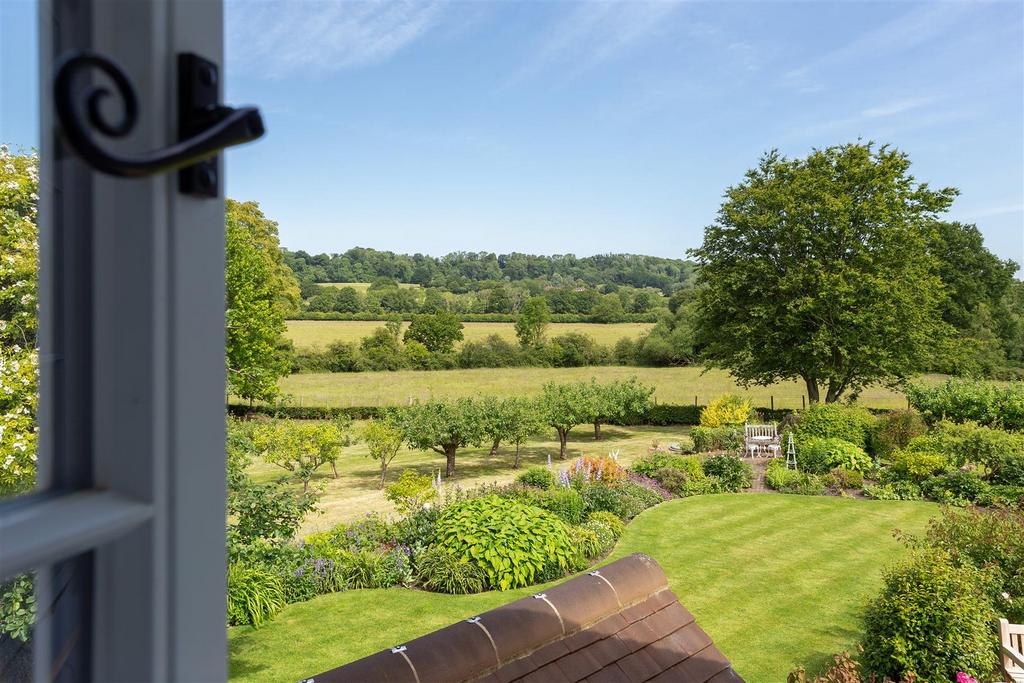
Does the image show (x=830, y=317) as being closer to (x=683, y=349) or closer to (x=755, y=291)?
(x=755, y=291)

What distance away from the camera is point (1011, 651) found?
4.68m

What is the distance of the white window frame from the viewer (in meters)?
0.46

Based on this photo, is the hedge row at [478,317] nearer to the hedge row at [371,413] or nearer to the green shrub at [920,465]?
the hedge row at [371,413]

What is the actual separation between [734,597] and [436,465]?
10631 mm

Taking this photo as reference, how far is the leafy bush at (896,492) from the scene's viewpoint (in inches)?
498

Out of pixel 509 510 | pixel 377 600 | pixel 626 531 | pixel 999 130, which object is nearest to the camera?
pixel 377 600

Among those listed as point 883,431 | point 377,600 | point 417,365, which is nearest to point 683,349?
point 417,365

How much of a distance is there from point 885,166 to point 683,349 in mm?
15634

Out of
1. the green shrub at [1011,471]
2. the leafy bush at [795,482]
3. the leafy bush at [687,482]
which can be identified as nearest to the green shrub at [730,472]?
the leafy bush at [687,482]

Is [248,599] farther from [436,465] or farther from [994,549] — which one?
[436,465]

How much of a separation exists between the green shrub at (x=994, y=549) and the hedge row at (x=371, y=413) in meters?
17.0

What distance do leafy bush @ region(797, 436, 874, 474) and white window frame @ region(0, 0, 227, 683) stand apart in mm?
15431

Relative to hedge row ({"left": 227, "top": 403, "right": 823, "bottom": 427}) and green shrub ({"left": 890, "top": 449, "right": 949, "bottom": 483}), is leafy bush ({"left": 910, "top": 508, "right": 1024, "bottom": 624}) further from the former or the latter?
hedge row ({"left": 227, "top": 403, "right": 823, "bottom": 427})

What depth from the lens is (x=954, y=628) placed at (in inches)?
206
